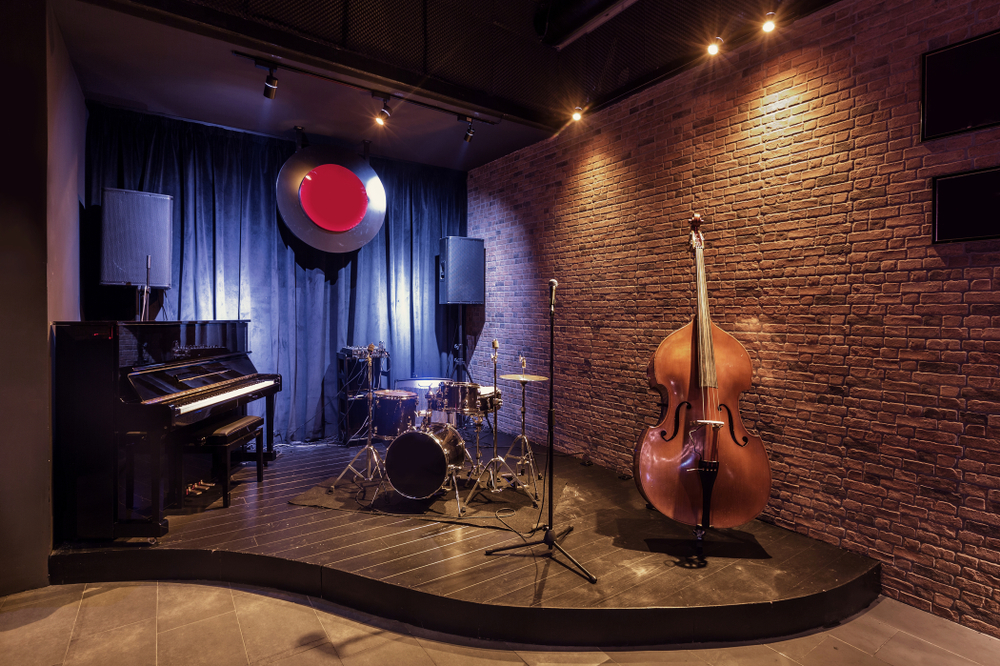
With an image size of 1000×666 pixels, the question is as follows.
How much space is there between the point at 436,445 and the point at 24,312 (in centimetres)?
243

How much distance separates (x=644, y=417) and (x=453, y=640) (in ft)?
7.85

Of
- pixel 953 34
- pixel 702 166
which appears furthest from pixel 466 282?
pixel 953 34

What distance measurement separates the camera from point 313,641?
7.39ft

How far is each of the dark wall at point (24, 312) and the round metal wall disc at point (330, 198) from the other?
2.21 meters

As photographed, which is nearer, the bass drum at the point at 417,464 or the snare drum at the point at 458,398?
the bass drum at the point at 417,464

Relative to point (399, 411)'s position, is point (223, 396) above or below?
above

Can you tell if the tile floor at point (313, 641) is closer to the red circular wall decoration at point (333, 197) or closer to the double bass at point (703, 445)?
the double bass at point (703, 445)

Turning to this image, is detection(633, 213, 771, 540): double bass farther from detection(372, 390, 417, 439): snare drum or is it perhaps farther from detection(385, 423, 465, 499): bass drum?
detection(372, 390, 417, 439): snare drum

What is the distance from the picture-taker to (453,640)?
2275 millimetres

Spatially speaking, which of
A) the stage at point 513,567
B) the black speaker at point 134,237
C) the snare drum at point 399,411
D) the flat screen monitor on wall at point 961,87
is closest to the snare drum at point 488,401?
the snare drum at point 399,411

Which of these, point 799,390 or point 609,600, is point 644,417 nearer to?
point 799,390

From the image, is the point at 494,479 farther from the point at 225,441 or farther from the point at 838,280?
the point at 838,280

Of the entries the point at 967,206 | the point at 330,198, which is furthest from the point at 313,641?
the point at 330,198

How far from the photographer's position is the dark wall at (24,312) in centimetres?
262
